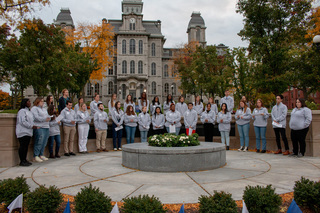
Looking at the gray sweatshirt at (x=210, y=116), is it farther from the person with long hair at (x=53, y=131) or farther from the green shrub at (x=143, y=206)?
the green shrub at (x=143, y=206)

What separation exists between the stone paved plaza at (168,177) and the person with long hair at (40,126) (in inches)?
25.6

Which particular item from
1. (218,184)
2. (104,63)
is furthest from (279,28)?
(104,63)

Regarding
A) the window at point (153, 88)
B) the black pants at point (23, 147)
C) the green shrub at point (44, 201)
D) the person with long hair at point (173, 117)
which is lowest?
the green shrub at point (44, 201)

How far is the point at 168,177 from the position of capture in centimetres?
622

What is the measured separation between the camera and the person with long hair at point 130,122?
11.3 m

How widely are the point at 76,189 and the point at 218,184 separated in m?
2.99

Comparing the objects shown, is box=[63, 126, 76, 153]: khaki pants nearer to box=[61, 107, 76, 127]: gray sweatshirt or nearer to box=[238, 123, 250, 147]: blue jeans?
box=[61, 107, 76, 127]: gray sweatshirt

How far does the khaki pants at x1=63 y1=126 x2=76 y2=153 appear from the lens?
9884 millimetres

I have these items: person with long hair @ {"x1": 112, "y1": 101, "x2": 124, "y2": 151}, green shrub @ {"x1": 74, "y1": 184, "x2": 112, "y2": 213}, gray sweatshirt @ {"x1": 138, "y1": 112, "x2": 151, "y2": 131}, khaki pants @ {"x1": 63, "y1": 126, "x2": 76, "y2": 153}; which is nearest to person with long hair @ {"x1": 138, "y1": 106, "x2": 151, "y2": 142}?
gray sweatshirt @ {"x1": 138, "y1": 112, "x2": 151, "y2": 131}

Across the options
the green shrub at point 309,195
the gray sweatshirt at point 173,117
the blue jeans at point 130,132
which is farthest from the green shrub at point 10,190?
the gray sweatshirt at point 173,117

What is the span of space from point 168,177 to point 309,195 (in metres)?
3.14

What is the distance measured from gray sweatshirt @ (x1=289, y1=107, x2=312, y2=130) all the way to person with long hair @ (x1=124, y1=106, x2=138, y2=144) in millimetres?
6314

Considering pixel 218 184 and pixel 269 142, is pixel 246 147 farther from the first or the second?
pixel 218 184

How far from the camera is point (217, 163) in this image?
7254 mm
